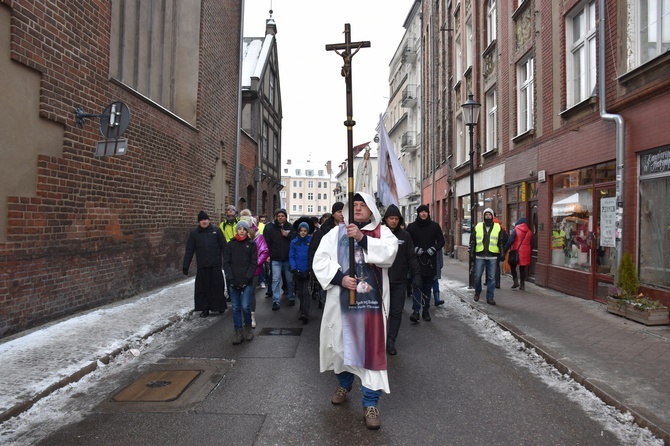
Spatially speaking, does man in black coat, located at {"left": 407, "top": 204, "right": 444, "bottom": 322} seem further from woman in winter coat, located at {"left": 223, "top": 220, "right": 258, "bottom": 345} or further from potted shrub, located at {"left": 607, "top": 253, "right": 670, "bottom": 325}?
potted shrub, located at {"left": 607, "top": 253, "right": 670, "bottom": 325}

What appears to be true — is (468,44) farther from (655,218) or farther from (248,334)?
(248,334)

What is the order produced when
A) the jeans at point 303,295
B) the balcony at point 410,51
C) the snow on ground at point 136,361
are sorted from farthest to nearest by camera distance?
1. the balcony at point 410,51
2. the jeans at point 303,295
3. the snow on ground at point 136,361

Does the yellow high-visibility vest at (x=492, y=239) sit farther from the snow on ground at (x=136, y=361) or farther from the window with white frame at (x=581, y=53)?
the window with white frame at (x=581, y=53)

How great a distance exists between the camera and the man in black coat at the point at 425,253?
26.3ft

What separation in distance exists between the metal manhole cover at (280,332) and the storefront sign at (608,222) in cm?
554

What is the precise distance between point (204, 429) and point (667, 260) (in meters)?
7.08

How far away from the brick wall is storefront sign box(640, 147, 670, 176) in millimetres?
8923

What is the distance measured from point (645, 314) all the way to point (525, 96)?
800 cm

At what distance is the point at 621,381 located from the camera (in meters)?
4.66

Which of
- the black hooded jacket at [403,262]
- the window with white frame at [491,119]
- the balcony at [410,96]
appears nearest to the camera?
the black hooded jacket at [403,262]

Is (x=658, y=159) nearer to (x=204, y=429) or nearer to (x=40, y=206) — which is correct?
(x=204, y=429)

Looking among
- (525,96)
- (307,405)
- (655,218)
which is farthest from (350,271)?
(525,96)

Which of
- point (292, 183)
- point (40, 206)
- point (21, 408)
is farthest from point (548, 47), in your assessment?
point (292, 183)

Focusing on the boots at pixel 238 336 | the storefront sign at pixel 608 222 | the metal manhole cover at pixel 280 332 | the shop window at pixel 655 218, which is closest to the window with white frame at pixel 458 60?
the storefront sign at pixel 608 222
